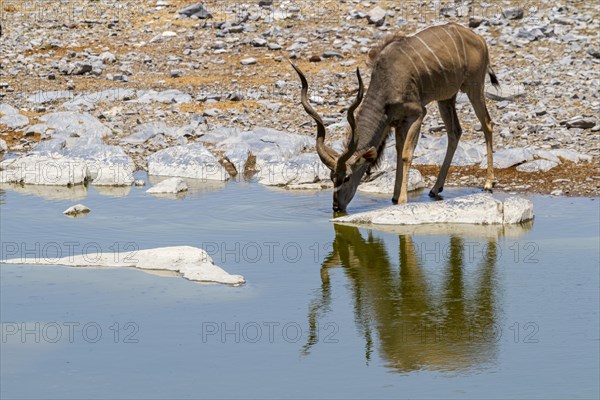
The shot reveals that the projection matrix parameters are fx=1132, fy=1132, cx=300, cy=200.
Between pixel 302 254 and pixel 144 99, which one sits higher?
pixel 144 99

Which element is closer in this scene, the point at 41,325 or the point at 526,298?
the point at 41,325

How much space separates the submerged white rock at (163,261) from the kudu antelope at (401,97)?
3222 millimetres

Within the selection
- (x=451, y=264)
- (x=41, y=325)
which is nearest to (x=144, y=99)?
(x=451, y=264)

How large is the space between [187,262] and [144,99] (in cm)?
1109

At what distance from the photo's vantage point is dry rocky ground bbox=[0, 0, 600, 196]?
18.9 meters

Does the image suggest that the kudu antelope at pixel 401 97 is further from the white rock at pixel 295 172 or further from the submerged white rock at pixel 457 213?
the white rock at pixel 295 172

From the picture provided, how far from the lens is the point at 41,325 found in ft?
30.6

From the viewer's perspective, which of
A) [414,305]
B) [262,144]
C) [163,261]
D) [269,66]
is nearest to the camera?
[414,305]

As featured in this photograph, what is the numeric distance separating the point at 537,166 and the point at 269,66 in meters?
9.49

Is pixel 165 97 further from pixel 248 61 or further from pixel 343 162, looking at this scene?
pixel 343 162

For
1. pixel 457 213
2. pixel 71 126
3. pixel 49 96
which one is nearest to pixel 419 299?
pixel 457 213

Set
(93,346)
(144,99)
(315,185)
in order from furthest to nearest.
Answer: (144,99), (315,185), (93,346)

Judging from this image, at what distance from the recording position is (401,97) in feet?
47.3

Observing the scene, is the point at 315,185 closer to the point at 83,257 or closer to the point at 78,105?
the point at 83,257
